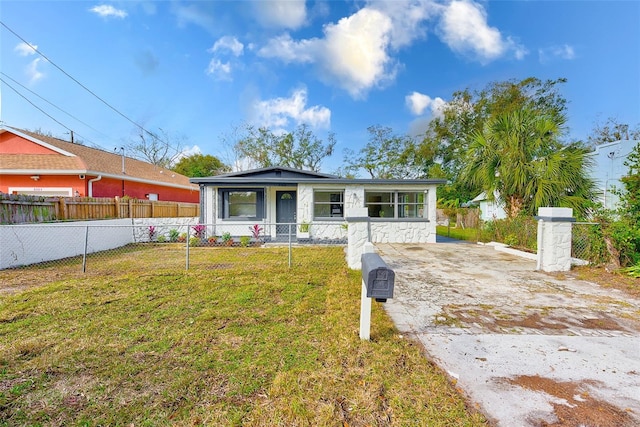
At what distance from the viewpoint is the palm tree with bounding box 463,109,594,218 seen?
30.0 feet

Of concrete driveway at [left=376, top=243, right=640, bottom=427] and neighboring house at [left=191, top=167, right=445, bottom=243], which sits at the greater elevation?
neighboring house at [left=191, top=167, right=445, bottom=243]

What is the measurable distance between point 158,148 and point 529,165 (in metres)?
33.0

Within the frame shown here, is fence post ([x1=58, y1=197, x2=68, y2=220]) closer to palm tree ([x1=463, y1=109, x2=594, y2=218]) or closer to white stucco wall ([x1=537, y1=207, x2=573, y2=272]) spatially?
white stucco wall ([x1=537, y1=207, x2=573, y2=272])

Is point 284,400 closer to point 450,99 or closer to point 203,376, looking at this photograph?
point 203,376

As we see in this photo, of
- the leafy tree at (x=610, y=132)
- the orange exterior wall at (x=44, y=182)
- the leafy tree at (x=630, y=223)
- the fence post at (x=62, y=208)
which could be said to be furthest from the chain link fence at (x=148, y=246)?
the leafy tree at (x=610, y=132)

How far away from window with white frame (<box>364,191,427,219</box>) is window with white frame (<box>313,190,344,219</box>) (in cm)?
115

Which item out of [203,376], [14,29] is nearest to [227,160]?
[14,29]

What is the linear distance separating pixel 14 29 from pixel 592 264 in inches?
693

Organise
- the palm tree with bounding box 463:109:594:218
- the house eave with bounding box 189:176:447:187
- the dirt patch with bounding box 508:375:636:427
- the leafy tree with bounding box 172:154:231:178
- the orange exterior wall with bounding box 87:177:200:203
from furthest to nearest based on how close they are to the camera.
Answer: the leafy tree with bounding box 172:154:231:178, the orange exterior wall with bounding box 87:177:200:203, the house eave with bounding box 189:176:447:187, the palm tree with bounding box 463:109:594:218, the dirt patch with bounding box 508:375:636:427

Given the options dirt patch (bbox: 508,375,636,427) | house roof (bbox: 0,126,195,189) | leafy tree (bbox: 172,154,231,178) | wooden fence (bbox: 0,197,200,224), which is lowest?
dirt patch (bbox: 508,375,636,427)

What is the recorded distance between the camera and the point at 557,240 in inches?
251

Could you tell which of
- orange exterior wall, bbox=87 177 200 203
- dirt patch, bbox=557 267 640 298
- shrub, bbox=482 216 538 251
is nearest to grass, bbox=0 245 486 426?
dirt patch, bbox=557 267 640 298

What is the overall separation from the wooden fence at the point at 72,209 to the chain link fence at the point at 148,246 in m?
0.71

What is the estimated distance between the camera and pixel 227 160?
30.3 meters
